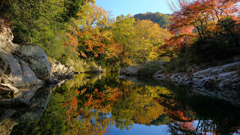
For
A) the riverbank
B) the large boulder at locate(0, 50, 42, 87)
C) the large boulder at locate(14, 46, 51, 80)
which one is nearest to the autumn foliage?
the riverbank

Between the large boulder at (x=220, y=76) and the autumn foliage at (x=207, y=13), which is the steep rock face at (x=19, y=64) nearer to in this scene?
the large boulder at (x=220, y=76)

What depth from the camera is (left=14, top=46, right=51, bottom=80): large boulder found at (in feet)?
19.0

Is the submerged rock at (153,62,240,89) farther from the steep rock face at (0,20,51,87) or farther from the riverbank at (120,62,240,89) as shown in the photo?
the steep rock face at (0,20,51,87)

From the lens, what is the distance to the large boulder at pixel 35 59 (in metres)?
5.80

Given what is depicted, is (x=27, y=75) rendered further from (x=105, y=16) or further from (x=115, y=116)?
(x=105, y=16)

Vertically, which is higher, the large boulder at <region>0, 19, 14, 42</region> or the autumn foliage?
the autumn foliage

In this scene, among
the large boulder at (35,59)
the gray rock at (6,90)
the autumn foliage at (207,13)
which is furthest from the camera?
the autumn foliage at (207,13)

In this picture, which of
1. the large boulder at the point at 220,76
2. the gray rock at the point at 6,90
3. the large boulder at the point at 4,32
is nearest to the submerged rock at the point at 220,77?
the large boulder at the point at 220,76

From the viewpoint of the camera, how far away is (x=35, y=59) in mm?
6164

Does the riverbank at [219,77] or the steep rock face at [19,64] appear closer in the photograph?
the steep rock face at [19,64]

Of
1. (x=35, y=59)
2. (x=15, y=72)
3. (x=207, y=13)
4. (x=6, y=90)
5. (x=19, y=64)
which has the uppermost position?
(x=207, y=13)

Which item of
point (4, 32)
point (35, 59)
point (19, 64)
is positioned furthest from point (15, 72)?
point (4, 32)

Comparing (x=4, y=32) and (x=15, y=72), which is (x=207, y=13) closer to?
(x=15, y=72)

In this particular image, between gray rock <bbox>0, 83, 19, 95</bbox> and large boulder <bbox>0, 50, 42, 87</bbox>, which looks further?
large boulder <bbox>0, 50, 42, 87</bbox>
